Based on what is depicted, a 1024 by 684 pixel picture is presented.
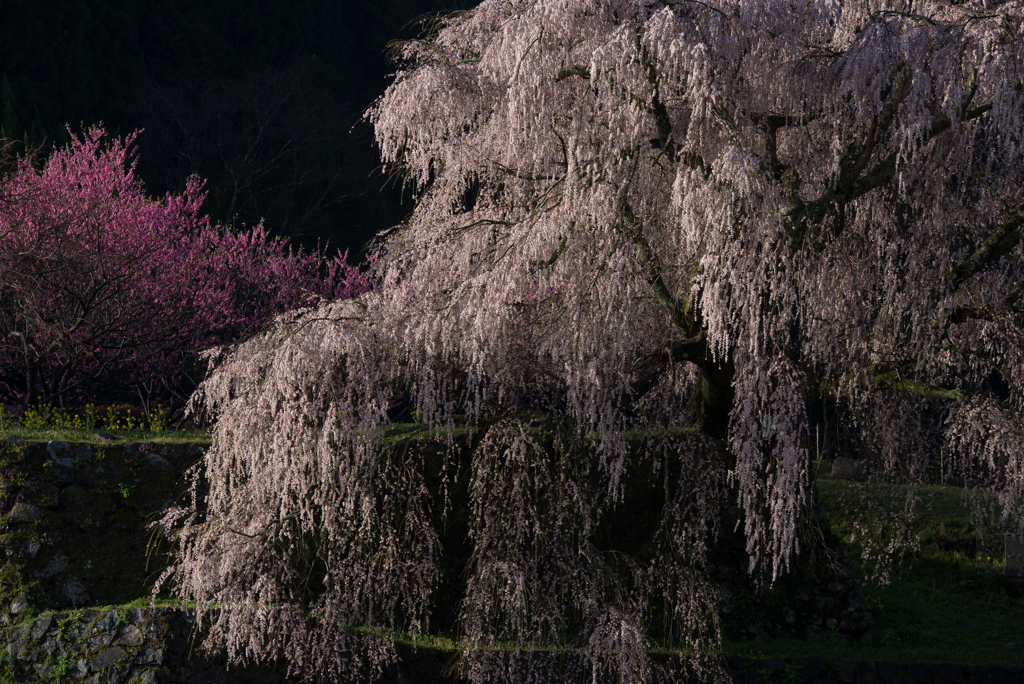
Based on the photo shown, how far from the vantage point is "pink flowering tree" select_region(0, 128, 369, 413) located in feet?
31.9

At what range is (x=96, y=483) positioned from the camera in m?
7.83

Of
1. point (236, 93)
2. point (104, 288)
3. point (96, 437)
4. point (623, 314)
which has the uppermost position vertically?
point (236, 93)

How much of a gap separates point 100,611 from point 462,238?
414 centimetres

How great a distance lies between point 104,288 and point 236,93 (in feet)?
35.1

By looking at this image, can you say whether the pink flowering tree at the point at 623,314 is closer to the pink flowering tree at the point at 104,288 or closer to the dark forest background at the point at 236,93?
the pink flowering tree at the point at 104,288

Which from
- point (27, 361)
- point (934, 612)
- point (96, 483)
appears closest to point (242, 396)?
point (96, 483)

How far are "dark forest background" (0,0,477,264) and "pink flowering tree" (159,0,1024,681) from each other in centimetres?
1120

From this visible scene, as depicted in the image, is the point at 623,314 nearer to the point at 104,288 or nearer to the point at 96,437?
the point at 96,437

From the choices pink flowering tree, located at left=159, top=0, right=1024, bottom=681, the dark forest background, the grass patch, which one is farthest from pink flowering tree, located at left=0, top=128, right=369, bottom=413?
the dark forest background

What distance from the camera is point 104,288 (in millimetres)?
9891

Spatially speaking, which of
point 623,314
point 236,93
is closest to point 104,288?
point 623,314

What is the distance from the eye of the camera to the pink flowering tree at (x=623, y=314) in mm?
5695

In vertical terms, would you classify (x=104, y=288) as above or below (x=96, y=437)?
above

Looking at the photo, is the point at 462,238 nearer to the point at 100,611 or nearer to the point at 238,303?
the point at 100,611
